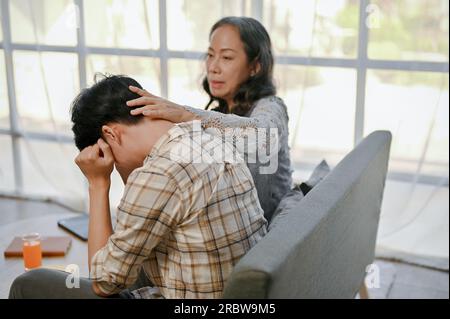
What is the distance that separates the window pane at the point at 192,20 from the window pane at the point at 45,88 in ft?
2.28

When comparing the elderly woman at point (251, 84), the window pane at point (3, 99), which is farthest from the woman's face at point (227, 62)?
the window pane at point (3, 99)

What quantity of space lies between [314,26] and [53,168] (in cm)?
192

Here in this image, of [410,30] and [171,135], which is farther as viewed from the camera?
[410,30]

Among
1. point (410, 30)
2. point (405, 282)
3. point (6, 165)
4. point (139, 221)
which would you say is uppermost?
point (410, 30)

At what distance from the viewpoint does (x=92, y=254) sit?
4.88 feet

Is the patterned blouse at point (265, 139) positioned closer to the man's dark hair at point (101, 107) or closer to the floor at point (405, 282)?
the man's dark hair at point (101, 107)

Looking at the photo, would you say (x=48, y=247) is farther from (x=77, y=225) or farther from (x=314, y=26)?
(x=314, y=26)

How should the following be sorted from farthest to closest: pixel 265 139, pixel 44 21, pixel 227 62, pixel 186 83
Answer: pixel 44 21, pixel 186 83, pixel 227 62, pixel 265 139

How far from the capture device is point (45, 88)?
3.80 meters

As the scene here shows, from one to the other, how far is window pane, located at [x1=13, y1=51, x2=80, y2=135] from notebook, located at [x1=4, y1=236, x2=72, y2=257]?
1.83 metres

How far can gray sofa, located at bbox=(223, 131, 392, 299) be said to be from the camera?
44.1 inches

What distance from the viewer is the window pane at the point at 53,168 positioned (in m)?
3.88

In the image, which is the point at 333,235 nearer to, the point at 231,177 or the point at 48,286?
the point at 231,177

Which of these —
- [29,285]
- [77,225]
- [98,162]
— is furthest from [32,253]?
[98,162]
